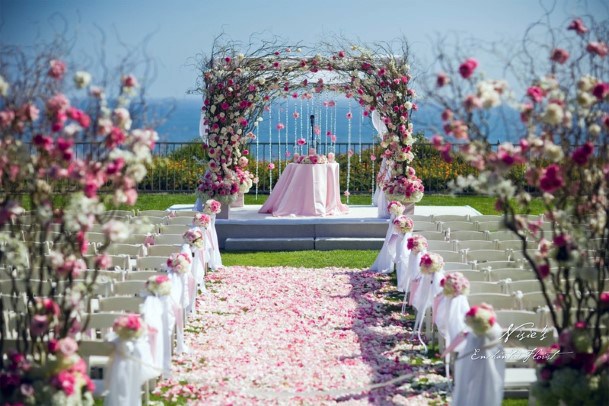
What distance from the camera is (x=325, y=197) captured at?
608 inches

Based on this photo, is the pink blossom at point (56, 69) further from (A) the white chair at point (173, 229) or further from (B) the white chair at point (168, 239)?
(A) the white chair at point (173, 229)

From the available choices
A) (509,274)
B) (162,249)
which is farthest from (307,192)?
(509,274)

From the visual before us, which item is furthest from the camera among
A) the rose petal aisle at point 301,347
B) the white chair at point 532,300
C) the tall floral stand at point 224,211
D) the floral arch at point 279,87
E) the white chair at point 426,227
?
the tall floral stand at point 224,211

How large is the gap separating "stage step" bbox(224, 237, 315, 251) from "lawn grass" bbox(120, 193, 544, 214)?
4148 mm

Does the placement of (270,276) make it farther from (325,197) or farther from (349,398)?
(349,398)

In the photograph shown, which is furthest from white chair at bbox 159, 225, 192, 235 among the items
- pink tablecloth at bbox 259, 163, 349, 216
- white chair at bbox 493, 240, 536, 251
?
white chair at bbox 493, 240, 536, 251

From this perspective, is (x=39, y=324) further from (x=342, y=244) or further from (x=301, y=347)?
(x=342, y=244)

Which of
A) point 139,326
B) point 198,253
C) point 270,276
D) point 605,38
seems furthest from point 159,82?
point 270,276

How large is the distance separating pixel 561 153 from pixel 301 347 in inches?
164

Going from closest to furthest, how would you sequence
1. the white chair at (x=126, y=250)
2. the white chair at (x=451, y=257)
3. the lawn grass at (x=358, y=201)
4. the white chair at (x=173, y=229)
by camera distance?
the white chair at (x=451, y=257) < the white chair at (x=126, y=250) < the white chair at (x=173, y=229) < the lawn grass at (x=358, y=201)

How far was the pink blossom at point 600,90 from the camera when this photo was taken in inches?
199

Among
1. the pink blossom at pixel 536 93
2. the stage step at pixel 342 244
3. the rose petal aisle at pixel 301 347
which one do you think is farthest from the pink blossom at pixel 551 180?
the stage step at pixel 342 244

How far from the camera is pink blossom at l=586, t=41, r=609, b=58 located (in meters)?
5.27

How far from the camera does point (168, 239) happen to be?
11.3 meters
